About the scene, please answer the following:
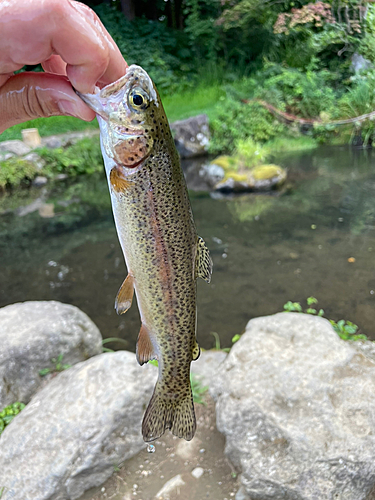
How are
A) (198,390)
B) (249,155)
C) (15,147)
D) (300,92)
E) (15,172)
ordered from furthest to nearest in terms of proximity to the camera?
(300,92) < (15,147) < (15,172) < (249,155) < (198,390)

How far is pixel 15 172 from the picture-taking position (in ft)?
36.3

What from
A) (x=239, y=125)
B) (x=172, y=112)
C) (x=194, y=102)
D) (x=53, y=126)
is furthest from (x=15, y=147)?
(x=194, y=102)

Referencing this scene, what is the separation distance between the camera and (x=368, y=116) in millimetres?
13328

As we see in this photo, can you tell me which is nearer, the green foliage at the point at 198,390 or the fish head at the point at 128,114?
the fish head at the point at 128,114

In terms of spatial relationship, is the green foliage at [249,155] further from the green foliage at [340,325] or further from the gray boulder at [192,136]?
the green foliage at [340,325]

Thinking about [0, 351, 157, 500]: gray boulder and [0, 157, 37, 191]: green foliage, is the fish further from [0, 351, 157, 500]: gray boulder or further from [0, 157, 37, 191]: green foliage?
[0, 157, 37, 191]: green foliage

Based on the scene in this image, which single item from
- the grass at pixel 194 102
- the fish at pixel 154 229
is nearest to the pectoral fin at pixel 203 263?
the fish at pixel 154 229

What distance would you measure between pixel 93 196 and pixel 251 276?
6.06 m

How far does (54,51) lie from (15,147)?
1135cm

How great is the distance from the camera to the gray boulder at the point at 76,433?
280 cm

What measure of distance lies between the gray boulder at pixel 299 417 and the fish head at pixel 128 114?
91.5 inches

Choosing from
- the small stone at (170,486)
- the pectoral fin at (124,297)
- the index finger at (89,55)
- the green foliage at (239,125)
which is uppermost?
the index finger at (89,55)

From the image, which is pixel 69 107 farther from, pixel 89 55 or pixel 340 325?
pixel 340 325

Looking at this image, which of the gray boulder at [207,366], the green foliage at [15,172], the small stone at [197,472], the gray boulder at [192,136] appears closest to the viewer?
the small stone at [197,472]
